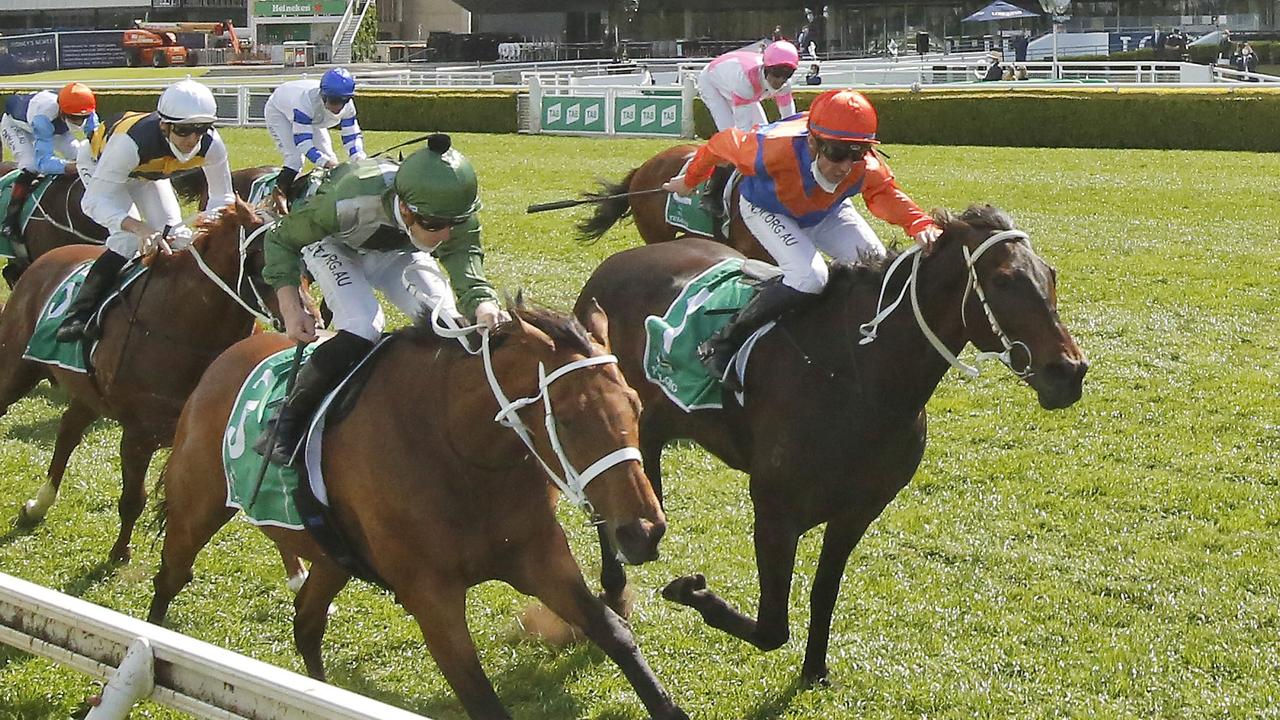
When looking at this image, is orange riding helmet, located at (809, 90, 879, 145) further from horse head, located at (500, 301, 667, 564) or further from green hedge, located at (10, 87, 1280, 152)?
green hedge, located at (10, 87, 1280, 152)

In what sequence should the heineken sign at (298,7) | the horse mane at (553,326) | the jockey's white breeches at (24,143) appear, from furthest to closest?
the heineken sign at (298,7) → the jockey's white breeches at (24,143) → the horse mane at (553,326)

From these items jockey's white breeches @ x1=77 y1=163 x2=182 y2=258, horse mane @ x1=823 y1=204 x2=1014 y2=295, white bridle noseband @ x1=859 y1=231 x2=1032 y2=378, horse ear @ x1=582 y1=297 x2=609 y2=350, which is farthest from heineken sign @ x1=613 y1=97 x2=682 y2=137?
horse ear @ x1=582 y1=297 x2=609 y2=350

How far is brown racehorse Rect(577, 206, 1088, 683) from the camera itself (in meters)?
4.29

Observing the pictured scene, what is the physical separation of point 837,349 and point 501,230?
9.82m

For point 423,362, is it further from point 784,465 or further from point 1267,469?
point 1267,469

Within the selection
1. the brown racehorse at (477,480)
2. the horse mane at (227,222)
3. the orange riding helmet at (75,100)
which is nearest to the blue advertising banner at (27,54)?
the orange riding helmet at (75,100)

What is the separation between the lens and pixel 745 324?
5133 millimetres

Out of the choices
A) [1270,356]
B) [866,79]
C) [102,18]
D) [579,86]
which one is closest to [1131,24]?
[866,79]

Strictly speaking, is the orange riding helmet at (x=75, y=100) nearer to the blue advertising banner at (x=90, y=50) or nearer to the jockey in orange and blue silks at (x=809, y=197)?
the jockey in orange and blue silks at (x=809, y=197)

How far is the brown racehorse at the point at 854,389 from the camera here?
4.29 meters

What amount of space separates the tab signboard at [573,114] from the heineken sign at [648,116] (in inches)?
16.5

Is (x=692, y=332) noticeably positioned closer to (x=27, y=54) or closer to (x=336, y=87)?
(x=336, y=87)

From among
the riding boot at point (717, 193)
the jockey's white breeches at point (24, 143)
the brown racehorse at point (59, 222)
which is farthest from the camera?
the jockey's white breeches at point (24, 143)

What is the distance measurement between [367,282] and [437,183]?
82 cm
